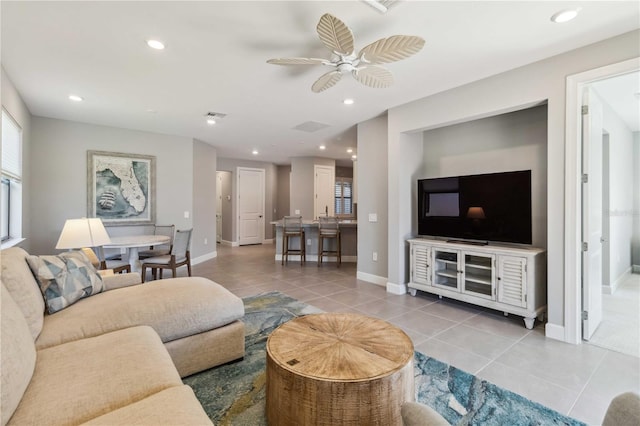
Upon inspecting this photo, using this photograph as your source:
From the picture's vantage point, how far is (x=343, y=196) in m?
9.78

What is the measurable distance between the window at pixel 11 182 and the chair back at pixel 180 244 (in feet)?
5.66

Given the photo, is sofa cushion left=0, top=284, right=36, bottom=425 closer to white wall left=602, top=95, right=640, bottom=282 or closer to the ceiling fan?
the ceiling fan

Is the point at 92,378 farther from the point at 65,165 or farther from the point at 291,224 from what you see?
the point at 291,224

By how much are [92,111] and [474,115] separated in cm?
507

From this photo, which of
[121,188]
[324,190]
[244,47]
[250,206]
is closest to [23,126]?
[121,188]

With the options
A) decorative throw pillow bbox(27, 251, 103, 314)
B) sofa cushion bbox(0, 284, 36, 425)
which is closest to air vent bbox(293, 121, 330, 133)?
decorative throw pillow bbox(27, 251, 103, 314)

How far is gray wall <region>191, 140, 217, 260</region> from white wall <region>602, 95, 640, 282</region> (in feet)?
21.6

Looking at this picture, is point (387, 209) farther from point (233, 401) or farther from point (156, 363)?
point (156, 363)

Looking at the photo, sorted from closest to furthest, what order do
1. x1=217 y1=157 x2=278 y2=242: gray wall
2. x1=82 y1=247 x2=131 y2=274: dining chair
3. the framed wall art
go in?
x1=82 y1=247 x2=131 y2=274: dining chair < the framed wall art < x1=217 y1=157 x2=278 y2=242: gray wall

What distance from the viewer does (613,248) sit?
416 cm

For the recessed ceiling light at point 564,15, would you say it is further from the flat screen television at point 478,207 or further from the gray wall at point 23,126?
the gray wall at point 23,126

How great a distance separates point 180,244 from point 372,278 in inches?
117

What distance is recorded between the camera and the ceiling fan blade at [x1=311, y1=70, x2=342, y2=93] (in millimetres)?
2517

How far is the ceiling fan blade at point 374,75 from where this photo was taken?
8.06 ft
